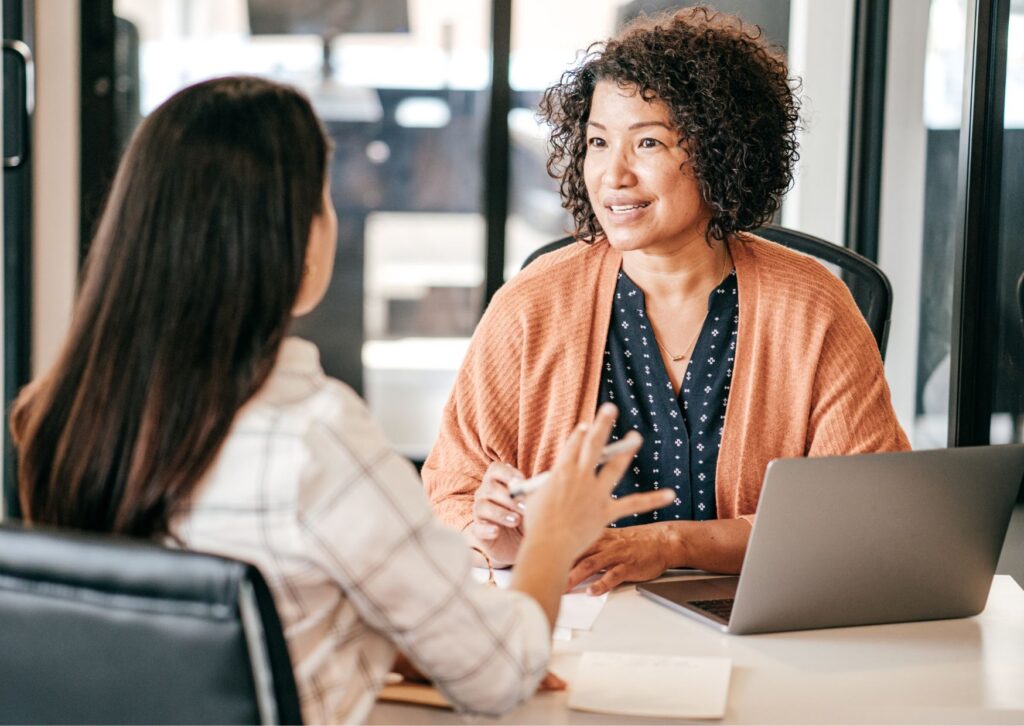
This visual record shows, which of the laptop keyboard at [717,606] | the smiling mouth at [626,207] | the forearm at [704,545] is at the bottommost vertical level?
the laptop keyboard at [717,606]

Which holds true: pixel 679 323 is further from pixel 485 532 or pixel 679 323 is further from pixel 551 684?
pixel 551 684

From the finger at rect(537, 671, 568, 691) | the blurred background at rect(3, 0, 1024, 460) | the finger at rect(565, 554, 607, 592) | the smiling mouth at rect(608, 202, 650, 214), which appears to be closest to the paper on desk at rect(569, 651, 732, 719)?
the finger at rect(537, 671, 568, 691)

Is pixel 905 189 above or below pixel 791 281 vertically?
above

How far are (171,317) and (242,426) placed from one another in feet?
0.32

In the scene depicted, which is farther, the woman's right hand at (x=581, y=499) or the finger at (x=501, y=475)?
the finger at (x=501, y=475)

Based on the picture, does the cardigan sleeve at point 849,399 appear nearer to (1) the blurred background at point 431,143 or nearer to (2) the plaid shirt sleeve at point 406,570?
(2) the plaid shirt sleeve at point 406,570

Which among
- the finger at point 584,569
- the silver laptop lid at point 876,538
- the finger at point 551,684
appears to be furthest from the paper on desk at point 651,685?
the finger at point 584,569

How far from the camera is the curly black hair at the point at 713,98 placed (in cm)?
178

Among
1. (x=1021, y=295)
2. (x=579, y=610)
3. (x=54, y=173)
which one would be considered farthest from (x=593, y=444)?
(x=54, y=173)

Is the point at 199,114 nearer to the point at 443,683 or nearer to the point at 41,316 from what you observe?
the point at 443,683

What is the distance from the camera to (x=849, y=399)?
1657 mm

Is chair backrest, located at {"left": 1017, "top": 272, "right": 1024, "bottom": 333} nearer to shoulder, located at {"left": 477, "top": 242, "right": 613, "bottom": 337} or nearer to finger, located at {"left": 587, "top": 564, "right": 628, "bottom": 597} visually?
shoulder, located at {"left": 477, "top": 242, "right": 613, "bottom": 337}

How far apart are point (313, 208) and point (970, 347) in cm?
170

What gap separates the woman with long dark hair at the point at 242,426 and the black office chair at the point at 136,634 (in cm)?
10
